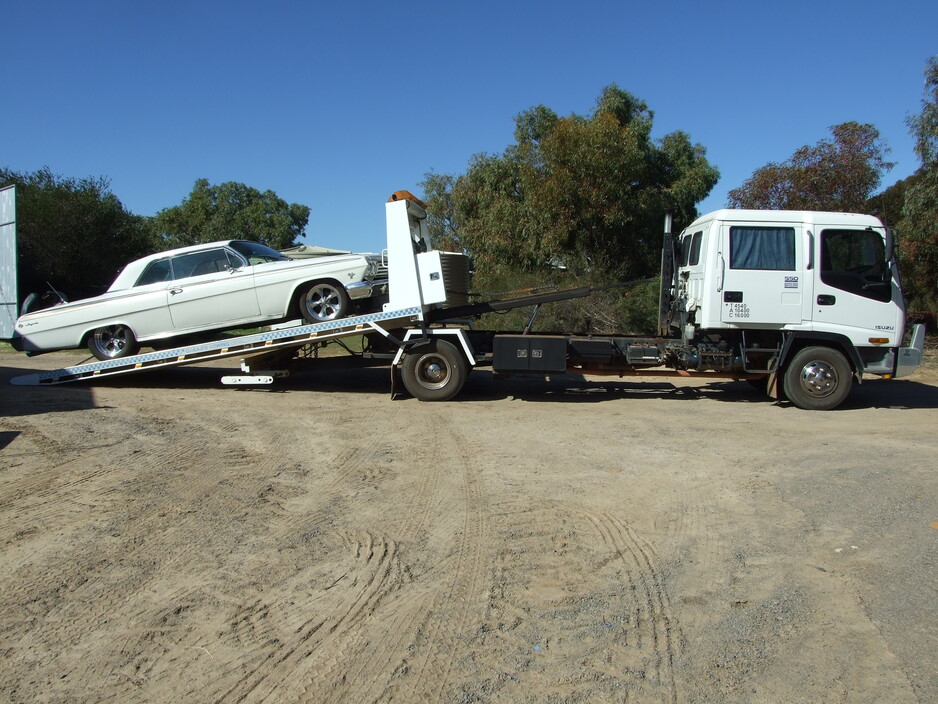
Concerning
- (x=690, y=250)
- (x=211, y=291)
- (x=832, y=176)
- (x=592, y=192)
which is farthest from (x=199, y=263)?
(x=832, y=176)

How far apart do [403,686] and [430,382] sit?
24.7 feet

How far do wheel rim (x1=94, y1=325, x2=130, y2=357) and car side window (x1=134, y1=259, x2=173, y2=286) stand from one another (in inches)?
32.4

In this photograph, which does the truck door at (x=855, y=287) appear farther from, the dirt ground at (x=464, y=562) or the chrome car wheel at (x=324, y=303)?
the chrome car wheel at (x=324, y=303)

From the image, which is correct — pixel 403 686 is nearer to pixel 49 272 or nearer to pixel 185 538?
pixel 185 538

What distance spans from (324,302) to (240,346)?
1413mm

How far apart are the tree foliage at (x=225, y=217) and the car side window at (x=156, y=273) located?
3429 cm

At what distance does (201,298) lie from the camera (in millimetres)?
10898

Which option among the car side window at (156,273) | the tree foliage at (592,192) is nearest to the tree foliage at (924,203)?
the tree foliage at (592,192)

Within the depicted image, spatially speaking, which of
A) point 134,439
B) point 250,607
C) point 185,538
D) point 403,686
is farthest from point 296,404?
point 403,686

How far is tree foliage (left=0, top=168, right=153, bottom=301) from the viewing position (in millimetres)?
26062

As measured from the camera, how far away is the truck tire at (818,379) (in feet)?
33.2

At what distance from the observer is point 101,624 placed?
154 inches

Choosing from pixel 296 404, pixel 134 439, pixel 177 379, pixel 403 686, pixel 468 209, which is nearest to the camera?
pixel 403 686

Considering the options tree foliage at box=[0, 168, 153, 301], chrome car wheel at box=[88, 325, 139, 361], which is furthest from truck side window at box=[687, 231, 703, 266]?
tree foliage at box=[0, 168, 153, 301]
